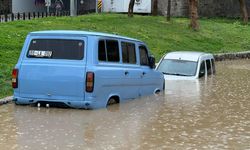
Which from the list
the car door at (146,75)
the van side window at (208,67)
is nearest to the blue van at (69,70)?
the car door at (146,75)

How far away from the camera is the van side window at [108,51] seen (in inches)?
478

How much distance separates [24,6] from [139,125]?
52.4 meters

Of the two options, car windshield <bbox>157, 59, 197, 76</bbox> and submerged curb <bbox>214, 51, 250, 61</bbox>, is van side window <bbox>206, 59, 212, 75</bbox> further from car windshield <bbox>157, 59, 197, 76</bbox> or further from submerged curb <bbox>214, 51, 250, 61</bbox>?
submerged curb <bbox>214, 51, 250, 61</bbox>


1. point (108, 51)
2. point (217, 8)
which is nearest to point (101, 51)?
point (108, 51)

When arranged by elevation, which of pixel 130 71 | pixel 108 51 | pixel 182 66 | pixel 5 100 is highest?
pixel 108 51

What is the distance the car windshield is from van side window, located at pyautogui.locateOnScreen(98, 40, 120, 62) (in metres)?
6.06

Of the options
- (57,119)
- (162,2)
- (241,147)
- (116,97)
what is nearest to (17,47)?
(116,97)

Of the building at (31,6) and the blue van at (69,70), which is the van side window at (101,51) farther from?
the building at (31,6)

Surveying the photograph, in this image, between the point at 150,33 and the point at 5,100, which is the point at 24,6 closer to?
the point at 150,33

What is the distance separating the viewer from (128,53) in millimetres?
13312

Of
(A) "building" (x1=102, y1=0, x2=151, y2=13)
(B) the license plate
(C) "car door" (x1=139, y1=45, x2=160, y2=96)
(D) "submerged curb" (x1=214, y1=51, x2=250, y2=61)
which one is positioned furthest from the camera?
(A) "building" (x1=102, y1=0, x2=151, y2=13)

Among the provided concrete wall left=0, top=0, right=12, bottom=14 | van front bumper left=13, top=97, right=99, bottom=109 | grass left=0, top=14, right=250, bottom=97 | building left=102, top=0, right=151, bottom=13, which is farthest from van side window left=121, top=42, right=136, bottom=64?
concrete wall left=0, top=0, right=12, bottom=14

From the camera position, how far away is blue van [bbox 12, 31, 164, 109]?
11.7 metres

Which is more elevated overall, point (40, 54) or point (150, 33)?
point (40, 54)
